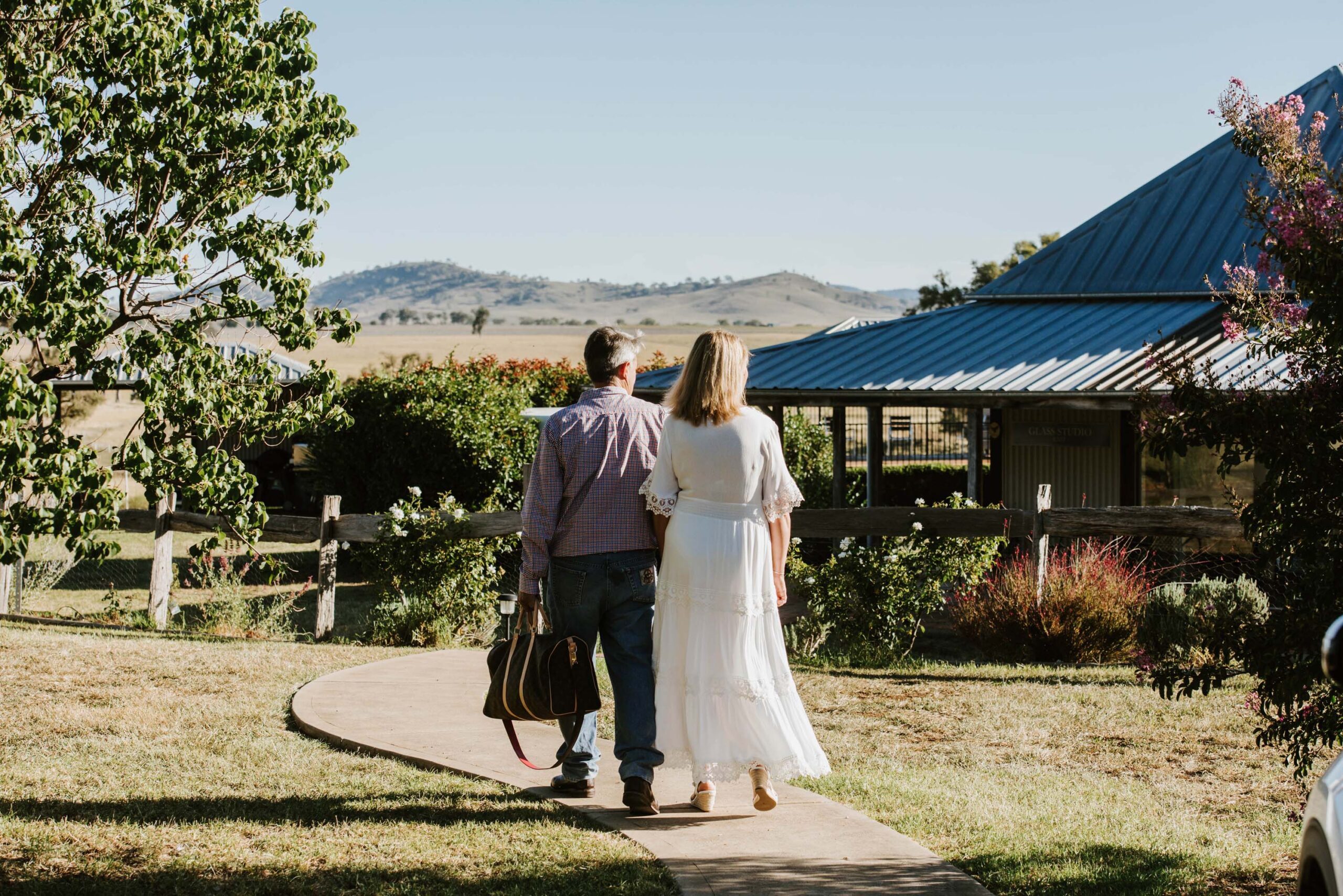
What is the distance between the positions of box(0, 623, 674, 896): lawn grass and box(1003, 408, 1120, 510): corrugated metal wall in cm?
1158

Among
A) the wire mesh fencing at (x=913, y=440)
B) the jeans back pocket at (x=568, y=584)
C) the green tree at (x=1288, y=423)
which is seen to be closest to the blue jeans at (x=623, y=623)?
the jeans back pocket at (x=568, y=584)

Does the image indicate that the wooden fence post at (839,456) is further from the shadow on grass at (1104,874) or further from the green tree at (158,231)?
the shadow on grass at (1104,874)

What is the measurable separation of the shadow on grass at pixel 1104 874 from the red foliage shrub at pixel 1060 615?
17.5 ft

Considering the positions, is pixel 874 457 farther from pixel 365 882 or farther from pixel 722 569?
pixel 365 882

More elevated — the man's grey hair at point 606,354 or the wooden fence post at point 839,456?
the wooden fence post at point 839,456

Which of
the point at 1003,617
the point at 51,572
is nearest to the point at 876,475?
the point at 1003,617

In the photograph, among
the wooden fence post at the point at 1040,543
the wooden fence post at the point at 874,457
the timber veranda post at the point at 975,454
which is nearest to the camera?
the wooden fence post at the point at 1040,543

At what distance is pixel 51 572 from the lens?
14.8 m

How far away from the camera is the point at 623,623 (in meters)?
5.59

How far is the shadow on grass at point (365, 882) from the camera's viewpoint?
4730 millimetres

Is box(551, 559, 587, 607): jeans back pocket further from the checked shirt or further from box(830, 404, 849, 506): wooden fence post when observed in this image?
box(830, 404, 849, 506): wooden fence post

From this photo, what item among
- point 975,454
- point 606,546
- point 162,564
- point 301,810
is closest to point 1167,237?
point 975,454

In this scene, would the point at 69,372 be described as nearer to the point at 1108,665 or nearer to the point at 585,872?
the point at 585,872

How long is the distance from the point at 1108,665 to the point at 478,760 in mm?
5606
